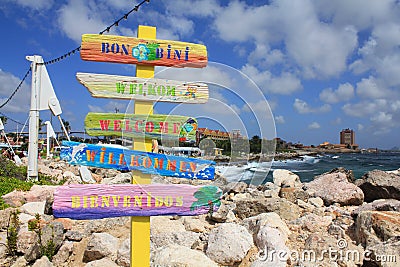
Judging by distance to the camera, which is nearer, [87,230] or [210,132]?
[210,132]

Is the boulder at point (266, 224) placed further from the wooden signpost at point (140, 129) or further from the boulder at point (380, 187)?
the boulder at point (380, 187)

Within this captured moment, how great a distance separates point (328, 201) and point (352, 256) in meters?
3.78

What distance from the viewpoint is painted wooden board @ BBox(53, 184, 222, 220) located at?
3.01m

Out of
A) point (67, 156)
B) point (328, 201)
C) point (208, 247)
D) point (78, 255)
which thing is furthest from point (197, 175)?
point (328, 201)

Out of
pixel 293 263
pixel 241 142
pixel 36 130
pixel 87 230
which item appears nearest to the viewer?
pixel 241 142

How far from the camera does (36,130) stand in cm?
938

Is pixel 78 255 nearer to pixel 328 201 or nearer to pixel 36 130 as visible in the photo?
pixel 328 201

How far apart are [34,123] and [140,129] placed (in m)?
7.33

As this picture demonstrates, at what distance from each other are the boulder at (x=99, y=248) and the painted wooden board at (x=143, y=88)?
6.38ft

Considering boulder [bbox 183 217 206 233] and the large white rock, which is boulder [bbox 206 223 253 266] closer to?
the large white rock

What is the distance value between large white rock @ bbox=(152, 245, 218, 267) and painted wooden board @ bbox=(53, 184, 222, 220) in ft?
1.89

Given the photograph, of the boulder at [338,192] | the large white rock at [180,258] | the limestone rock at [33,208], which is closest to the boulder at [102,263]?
the large white rock at [180,258]

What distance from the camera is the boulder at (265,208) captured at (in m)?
5.49

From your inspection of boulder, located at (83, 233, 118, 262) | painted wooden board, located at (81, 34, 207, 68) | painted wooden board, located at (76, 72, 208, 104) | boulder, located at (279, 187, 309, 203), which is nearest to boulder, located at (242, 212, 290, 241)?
boulder, located at (83, 233, 118, 262)
